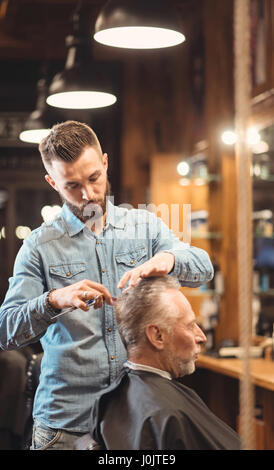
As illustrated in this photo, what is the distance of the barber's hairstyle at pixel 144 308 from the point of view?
6.04 ft

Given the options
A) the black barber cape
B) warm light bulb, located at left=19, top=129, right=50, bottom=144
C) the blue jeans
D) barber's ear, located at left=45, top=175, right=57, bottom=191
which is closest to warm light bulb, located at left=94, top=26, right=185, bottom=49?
warm light bulb, located at left=19, top=129, right=50, bottom=144

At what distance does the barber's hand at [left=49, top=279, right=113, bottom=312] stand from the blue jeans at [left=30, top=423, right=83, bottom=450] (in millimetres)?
357

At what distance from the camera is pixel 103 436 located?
1.83 meters

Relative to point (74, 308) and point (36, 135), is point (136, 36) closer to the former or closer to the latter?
Result: point (36, 135)

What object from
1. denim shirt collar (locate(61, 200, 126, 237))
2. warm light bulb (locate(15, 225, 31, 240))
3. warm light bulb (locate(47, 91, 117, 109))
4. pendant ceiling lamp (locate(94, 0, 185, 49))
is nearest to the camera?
denim shirt collar (locate(61, 200, 126, 237))

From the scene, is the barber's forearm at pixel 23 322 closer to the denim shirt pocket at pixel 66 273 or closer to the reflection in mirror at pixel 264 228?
the denim shirt pocket at pixel 66 273

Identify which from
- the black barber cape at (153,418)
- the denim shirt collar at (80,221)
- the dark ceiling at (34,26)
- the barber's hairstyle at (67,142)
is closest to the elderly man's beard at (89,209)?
the denim shirt collar at (80,221)

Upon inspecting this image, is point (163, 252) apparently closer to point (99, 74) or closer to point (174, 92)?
point (99, 74)

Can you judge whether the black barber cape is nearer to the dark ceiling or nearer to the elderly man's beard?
the elderly man's beard

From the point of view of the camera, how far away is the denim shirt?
1.82 m

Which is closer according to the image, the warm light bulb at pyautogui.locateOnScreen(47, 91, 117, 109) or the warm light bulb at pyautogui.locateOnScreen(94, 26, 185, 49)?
the warm light bulb at pyautogui.locateOnScreen(94, 26, 185, 49)

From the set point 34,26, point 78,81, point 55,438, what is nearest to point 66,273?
point 55,438

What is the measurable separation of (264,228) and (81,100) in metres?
2.25

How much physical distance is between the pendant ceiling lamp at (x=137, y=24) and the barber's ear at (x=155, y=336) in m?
0.97
